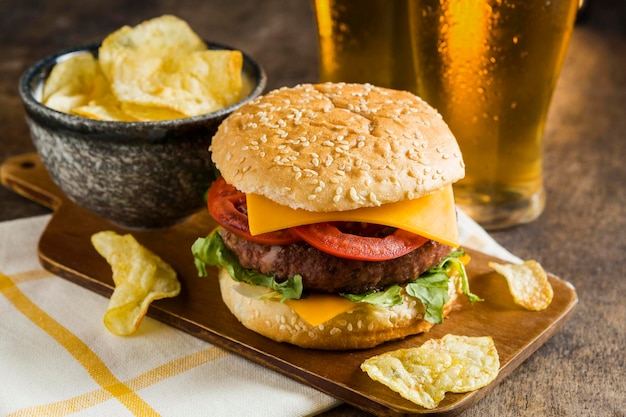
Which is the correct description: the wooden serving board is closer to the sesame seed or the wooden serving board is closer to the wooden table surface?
the wooden table surface

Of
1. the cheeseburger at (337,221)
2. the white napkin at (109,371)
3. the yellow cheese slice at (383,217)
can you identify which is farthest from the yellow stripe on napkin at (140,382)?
the yellow cheese slice at (383,217)

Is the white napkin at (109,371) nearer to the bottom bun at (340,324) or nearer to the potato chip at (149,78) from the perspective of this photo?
the bottom bun at (340,324)

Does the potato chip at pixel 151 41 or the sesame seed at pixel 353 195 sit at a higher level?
the potato chip at pixel 151 41

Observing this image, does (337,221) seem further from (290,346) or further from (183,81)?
(183,81)

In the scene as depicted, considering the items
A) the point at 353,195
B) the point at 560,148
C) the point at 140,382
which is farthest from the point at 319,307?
the point at 560,148

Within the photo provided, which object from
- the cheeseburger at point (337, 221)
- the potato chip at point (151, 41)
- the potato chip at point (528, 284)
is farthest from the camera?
the potato chip at point (151, 41)

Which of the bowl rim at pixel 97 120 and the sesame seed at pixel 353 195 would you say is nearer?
the sesame seed at pixel 353 195
